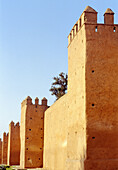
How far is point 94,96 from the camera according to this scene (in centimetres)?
1162

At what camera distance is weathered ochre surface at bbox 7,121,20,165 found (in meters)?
28.0

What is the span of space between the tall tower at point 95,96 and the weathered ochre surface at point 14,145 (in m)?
16.2

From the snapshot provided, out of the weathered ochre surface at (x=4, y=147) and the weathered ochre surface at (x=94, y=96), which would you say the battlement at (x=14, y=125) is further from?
the weathered ochre surface at (x=94, y=96)

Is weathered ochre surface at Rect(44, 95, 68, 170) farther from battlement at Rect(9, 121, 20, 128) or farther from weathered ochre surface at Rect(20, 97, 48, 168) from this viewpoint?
battlement at Rect(9, 121, 20, 128)

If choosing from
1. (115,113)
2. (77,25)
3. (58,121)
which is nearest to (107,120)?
(115,113)

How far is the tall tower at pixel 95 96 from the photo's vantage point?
36.7 ft

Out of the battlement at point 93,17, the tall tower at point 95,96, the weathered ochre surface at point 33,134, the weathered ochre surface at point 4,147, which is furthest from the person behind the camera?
the weathered ochre surface at point 4,147

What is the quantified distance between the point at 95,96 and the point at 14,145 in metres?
18.1

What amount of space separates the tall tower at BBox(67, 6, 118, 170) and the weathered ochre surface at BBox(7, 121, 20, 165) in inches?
637

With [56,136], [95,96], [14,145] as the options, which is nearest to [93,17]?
[95,96]

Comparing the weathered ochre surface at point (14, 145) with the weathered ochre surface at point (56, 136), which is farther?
the weathered ochre surface at point (14, 145)

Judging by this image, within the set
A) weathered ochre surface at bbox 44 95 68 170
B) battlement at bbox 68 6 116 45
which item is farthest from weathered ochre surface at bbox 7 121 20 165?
battlement at bbox 68 6 116 45

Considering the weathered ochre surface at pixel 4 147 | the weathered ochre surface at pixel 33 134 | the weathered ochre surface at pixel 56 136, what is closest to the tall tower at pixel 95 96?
the weathered ochre surface at pixel 56 136

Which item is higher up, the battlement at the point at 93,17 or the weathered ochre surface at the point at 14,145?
the battlement at the point at 93,17
